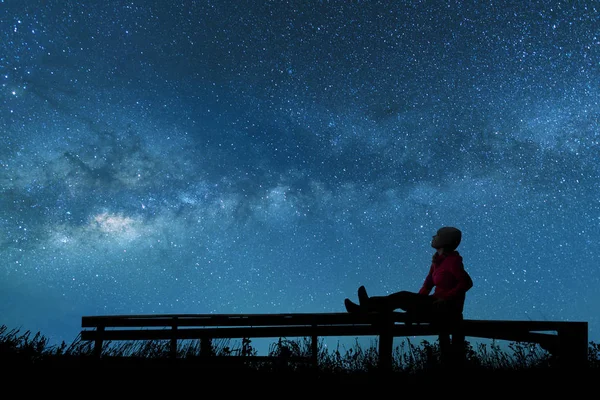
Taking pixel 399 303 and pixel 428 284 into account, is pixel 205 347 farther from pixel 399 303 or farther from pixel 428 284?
pixel 428 284

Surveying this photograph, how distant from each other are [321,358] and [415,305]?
2089 mm

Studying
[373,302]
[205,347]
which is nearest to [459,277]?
[373,302]

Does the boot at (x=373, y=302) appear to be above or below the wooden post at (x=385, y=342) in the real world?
above

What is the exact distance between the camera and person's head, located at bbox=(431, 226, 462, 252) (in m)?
5.50

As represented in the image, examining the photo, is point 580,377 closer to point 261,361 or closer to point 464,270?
point 464,270

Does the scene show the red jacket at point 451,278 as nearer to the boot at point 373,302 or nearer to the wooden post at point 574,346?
the boot at point 373,302

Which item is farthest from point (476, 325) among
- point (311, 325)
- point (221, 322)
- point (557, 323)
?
point (221, 322)

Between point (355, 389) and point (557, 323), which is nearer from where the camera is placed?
point (355, 389)

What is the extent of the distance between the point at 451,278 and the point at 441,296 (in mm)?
318

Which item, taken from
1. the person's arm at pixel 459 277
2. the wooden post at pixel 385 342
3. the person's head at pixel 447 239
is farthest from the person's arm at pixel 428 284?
the wooden post at pixel 385 342

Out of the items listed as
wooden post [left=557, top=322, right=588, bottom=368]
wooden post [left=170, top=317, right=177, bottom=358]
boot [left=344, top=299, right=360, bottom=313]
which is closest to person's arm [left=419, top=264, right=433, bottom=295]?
boot [left=344, top=299, right=360, bottom=313]

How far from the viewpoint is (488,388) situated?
4.30m

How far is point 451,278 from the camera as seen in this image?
5.05 meters

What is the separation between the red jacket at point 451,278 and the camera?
484cm
